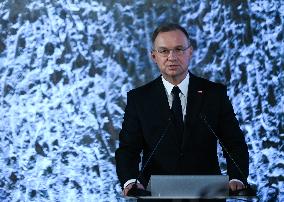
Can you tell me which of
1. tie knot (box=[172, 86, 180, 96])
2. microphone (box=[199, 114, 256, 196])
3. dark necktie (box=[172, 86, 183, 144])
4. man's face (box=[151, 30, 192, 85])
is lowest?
microphone (box=[199, 114, 256, 196])

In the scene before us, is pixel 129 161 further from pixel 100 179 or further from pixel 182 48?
pixel 100 179

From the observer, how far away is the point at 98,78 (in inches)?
128

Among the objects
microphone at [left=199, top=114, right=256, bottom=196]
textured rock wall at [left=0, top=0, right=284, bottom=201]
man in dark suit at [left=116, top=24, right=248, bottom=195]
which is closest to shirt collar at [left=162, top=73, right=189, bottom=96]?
man in dark suit at [left=116, top=24, right=248, bottom=195]

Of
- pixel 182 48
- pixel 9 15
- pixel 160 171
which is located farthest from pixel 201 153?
pixel 9 15

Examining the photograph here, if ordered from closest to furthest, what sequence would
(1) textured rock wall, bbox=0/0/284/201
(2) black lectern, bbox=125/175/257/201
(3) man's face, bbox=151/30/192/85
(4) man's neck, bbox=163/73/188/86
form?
(2) black lectern, bbox=125/175/257/201 < (3) man's face, bbox=151/30/192/85 < (4) man's neck, bbox=163/73/188/86 < (1) textured rock wall, bbox=0/0/284/201

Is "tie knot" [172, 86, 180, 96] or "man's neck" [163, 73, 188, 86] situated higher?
"man's neck" [163, 73, 188, 86]

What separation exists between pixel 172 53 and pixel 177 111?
220 millimetres

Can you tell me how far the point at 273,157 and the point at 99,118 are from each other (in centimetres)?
94

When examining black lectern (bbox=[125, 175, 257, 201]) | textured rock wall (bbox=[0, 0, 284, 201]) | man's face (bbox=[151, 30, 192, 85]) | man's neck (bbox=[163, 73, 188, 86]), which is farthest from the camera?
textured rock wall (bbox=[0, 0, 284, 201])

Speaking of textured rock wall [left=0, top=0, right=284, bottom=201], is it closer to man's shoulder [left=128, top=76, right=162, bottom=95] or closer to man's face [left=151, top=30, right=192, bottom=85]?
man's shoulder [left=128, top=76, right=162, bottom=95]

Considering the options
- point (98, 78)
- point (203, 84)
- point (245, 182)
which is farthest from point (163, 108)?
point (98, 78)

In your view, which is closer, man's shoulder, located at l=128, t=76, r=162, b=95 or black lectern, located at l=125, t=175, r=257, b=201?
black lectern, located at l=125, t=175, r=257, b=201

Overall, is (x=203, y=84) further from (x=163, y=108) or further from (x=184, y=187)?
(x=184, y=187)

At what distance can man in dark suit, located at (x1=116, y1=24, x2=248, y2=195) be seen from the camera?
229 cm
